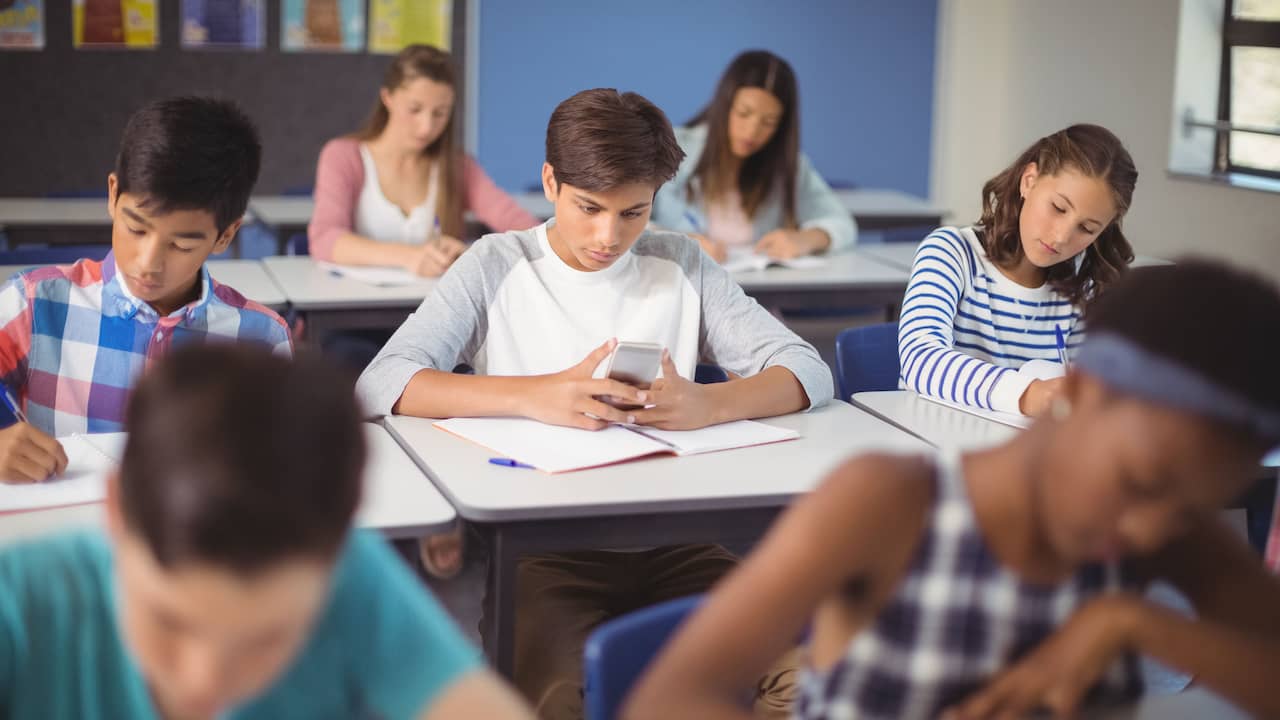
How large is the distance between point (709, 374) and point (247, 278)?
1.52 m

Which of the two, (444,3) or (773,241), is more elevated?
(444,3)

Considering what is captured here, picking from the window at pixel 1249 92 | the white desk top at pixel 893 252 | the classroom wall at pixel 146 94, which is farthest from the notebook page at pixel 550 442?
the classroom wall at pixel 146 94

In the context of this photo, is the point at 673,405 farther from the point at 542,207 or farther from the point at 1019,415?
the point at 542,207

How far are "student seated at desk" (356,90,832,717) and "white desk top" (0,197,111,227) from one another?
7.06 ft

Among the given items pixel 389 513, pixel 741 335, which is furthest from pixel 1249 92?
pixel 389 513

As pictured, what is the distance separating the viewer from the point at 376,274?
3.43m

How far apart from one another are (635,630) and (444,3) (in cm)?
518

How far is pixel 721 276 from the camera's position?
239cm

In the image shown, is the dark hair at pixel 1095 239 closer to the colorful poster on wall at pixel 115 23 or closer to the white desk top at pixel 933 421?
the white desk top at pixel 933 421

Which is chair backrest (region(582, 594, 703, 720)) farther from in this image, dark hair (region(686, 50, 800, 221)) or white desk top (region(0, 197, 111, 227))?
white desk top (region(0, 197, 111, 227))

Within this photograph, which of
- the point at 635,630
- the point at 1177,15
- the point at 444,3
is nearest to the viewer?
the point at 635,630

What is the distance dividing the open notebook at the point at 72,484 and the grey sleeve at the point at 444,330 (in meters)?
0.42

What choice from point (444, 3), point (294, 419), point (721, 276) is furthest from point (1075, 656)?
point (444, 3)

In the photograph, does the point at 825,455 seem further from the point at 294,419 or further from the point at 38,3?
the point at 38,3
